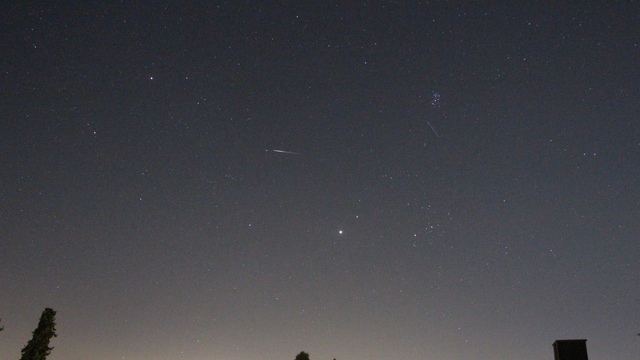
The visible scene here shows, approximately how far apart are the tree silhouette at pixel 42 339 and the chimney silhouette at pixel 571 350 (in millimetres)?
16237

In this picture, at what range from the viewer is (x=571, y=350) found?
24.1 feet

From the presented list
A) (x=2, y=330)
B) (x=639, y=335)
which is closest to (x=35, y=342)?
(x=2, y=330)

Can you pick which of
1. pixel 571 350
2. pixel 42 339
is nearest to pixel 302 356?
pixel 42 339

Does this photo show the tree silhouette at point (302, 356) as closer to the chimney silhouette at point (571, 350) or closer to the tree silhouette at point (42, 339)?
the tree silhouette at point (42, 339)

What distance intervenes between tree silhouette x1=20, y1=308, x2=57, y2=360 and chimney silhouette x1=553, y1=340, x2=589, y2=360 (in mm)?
16237

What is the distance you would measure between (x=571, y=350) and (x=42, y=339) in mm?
16540

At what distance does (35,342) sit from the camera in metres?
16.6

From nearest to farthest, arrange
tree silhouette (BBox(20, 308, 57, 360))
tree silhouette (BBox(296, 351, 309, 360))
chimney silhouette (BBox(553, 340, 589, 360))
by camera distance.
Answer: chimney silhouette (BBox(553, 340, 589, 360)) → tree silhouette (BBox(20, 308, 57, 360)) → tree silhouette (BBox(296, 351, 309, 360))

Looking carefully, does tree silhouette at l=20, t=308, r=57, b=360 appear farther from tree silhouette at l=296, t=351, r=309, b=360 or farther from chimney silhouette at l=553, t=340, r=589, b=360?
chimney silhouette at l=553, t=340, r=589, b=360

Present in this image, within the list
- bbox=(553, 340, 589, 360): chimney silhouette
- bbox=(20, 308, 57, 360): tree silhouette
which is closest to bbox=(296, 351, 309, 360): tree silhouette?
bbox=(20, 308, 57, 360): tree silhouette

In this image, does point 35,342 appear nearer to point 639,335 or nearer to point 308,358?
point 308,358

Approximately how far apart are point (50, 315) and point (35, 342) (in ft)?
3.10

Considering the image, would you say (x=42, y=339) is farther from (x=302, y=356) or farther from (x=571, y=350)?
(x=571, y=350)

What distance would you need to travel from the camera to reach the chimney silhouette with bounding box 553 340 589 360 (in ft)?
23.9
